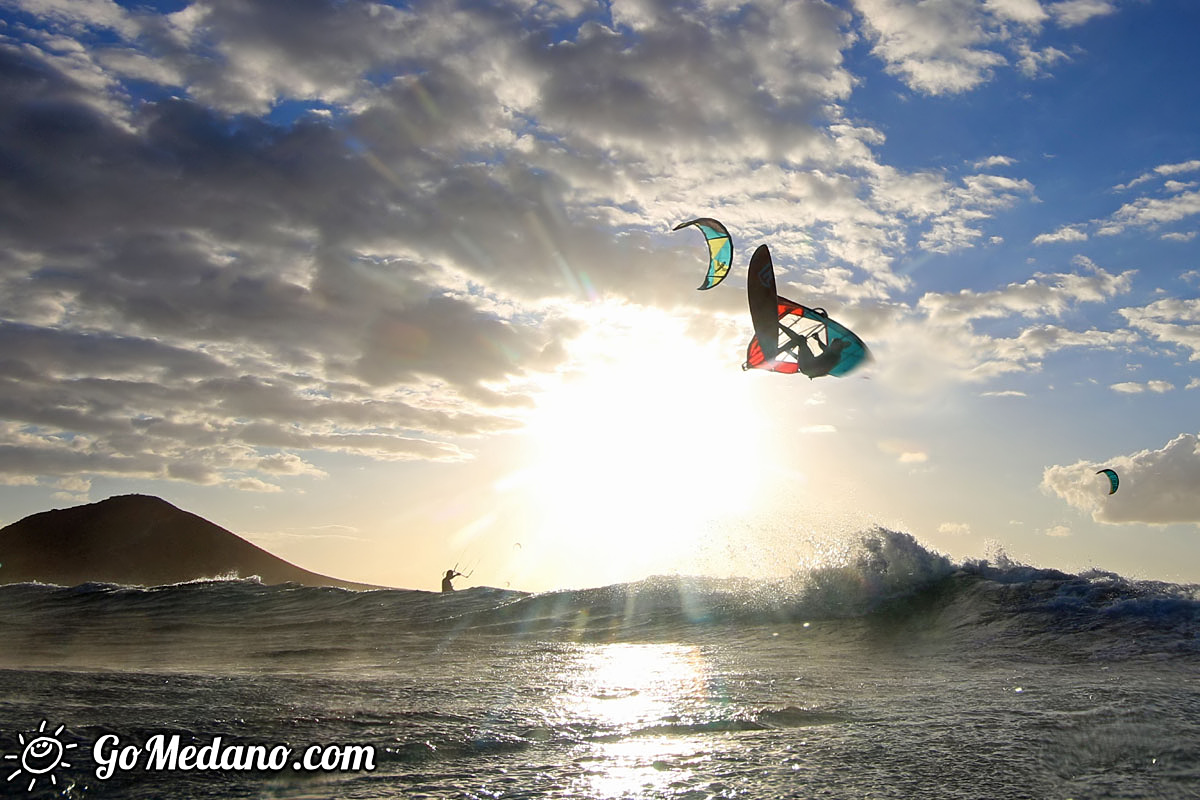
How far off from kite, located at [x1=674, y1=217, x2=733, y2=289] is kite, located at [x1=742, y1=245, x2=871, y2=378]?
1.56 feet

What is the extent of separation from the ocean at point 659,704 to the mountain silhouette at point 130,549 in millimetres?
52297

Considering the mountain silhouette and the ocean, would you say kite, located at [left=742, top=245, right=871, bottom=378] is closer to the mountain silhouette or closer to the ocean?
the ocean

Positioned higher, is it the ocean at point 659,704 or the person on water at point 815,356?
the person on water at point 815,356

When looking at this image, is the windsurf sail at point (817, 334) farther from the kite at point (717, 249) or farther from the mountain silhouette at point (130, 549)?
the mountain silhouette at point (130, 549)

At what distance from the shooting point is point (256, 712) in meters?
5.42

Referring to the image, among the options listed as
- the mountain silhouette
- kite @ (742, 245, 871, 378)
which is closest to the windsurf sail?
kite @ (742, 245, 871, 378)

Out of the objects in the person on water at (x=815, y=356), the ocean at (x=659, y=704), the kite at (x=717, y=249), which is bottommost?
the ocean at (x=659, y=704)

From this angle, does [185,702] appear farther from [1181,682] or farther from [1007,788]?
[1181,682]

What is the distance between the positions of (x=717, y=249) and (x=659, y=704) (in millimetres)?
7063

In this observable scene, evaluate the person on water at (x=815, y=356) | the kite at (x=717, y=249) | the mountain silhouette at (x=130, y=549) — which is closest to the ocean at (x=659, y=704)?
the person on water at (x=815, y=356)

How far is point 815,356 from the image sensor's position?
9805mm

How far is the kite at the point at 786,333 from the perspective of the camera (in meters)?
9.82

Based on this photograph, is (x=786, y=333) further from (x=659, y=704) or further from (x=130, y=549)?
(x=130, y=549)

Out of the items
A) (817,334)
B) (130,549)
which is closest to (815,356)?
(817,334)
